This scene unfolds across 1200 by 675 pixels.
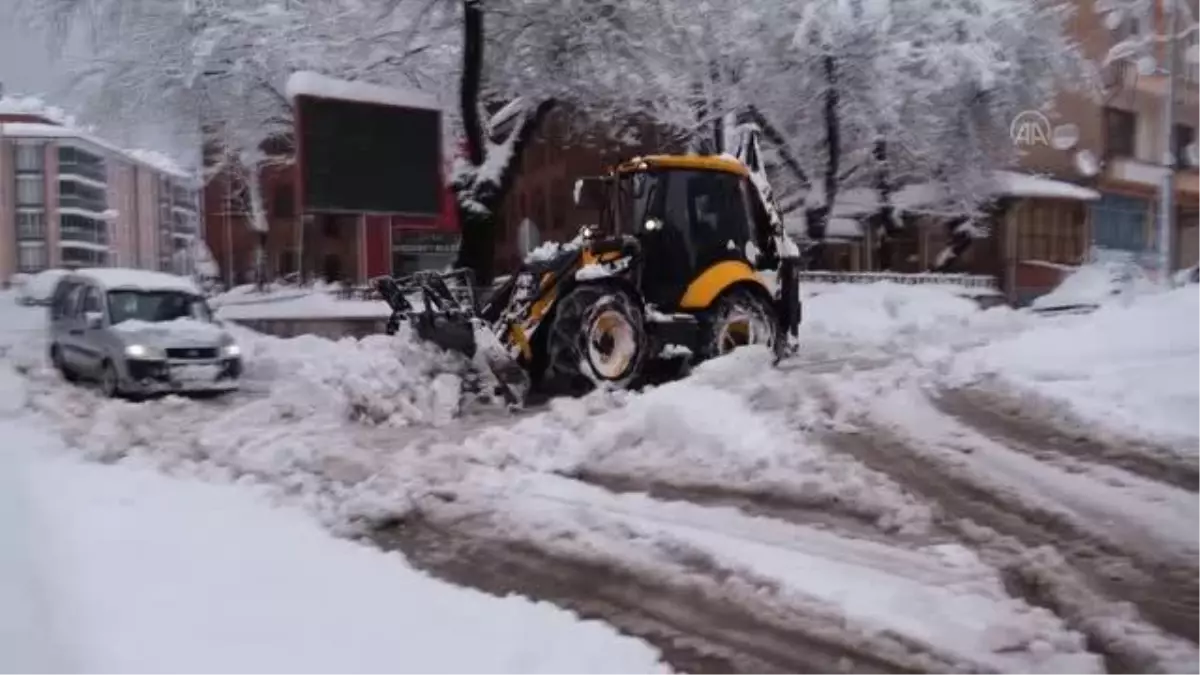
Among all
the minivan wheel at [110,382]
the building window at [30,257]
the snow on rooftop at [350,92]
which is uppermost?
the snow on rooftop at [350,92]

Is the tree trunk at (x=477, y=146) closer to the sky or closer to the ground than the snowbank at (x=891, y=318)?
closer to the sky

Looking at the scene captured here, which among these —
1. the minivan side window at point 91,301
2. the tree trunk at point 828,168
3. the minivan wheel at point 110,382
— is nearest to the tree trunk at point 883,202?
the tree trunk at point 828,168

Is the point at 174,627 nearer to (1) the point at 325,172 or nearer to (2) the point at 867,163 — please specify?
(1) the point at 325,172

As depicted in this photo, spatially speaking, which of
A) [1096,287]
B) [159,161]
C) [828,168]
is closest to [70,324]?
[159,161]

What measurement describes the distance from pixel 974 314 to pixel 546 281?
5830mm

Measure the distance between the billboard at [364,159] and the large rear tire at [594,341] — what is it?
2.03 metres

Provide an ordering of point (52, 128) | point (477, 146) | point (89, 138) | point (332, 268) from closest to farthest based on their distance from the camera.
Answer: point (52, 128) < point (89, 138) < point (332, 268) < point (477, 146)

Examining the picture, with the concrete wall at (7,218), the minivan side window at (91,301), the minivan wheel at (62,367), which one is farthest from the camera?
the minivan wheel at (62,367)

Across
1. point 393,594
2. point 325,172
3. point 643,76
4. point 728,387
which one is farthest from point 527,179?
point 393,594

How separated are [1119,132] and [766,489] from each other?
25.5ft

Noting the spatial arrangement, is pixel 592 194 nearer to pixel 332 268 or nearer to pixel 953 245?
pixel 332 268

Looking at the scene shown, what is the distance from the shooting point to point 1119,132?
35.2 ft

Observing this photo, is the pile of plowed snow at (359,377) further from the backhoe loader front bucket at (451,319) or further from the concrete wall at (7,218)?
the concrete wall at (7,218)

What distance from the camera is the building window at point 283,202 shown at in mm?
8156
